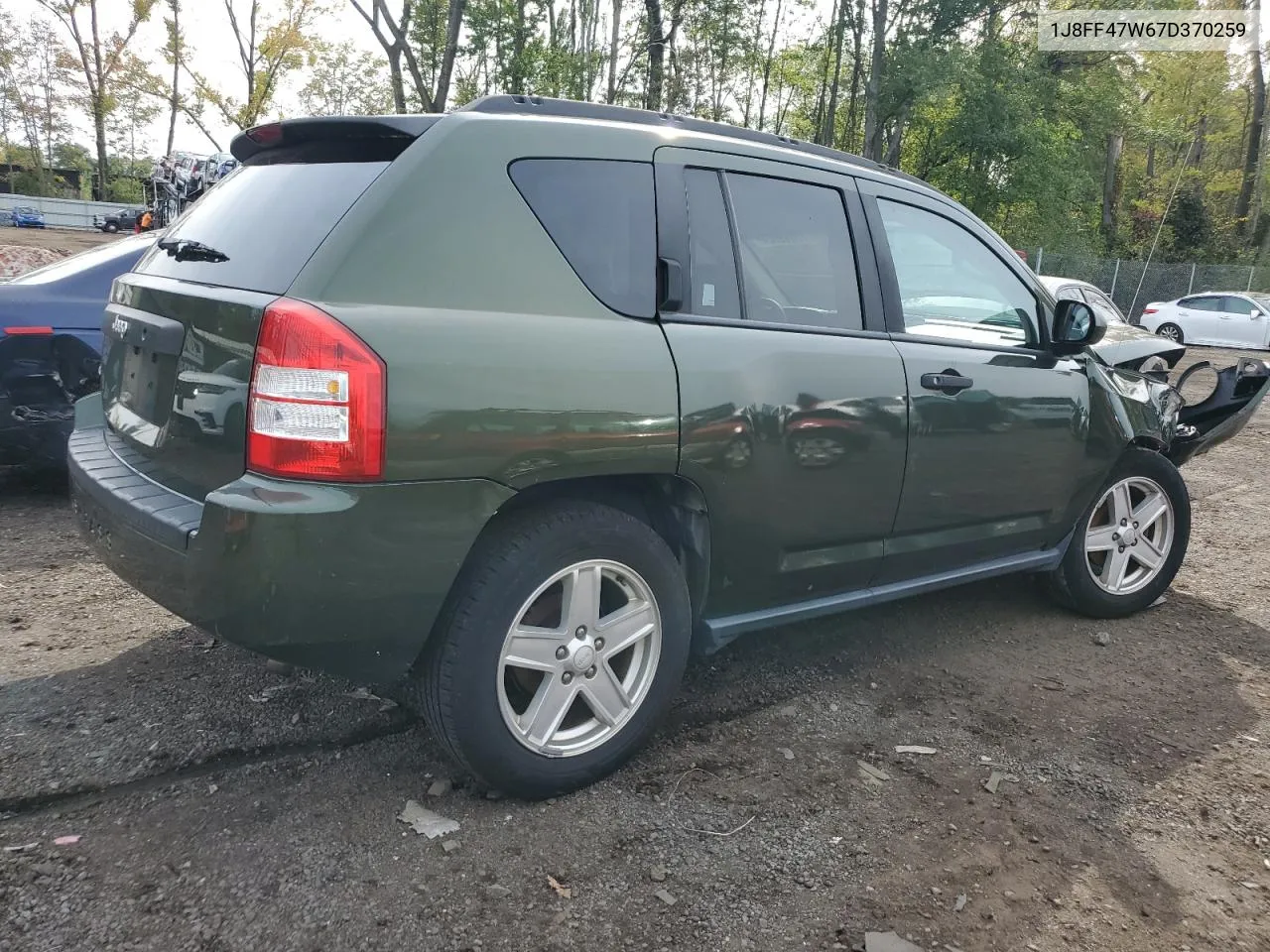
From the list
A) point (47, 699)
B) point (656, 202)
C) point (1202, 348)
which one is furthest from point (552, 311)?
point (1202, 348)

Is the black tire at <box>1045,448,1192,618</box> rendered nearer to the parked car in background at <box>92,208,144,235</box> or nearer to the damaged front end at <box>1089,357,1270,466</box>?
the damaged front end at <box>1089,357,1270,466</box>

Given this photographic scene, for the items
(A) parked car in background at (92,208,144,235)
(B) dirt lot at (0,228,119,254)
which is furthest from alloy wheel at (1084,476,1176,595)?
(A) parked car in background at (92,208,144,235)

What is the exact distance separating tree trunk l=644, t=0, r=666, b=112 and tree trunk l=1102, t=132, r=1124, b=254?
2856 cm

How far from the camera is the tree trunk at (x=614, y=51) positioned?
21.7 metres

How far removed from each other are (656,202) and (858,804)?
6.06 feet

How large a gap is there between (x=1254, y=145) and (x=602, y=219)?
46414 millimetres

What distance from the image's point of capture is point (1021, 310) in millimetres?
3793

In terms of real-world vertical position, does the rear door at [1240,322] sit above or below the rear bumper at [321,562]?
above

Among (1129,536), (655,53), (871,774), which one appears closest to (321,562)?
(871,774)

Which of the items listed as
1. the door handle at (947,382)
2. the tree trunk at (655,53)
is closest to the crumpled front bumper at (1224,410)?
the door handle at (947,382)

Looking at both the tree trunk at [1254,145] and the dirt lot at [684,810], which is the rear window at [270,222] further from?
the tree trunk at [1254,145]

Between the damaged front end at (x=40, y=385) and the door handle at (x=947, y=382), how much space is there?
4.18 meters

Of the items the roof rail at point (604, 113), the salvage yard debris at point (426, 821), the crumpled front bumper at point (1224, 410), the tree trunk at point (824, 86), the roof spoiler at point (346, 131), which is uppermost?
the tree trunk at point (824, 86)

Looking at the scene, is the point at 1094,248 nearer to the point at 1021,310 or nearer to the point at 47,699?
the point at 1021,310
